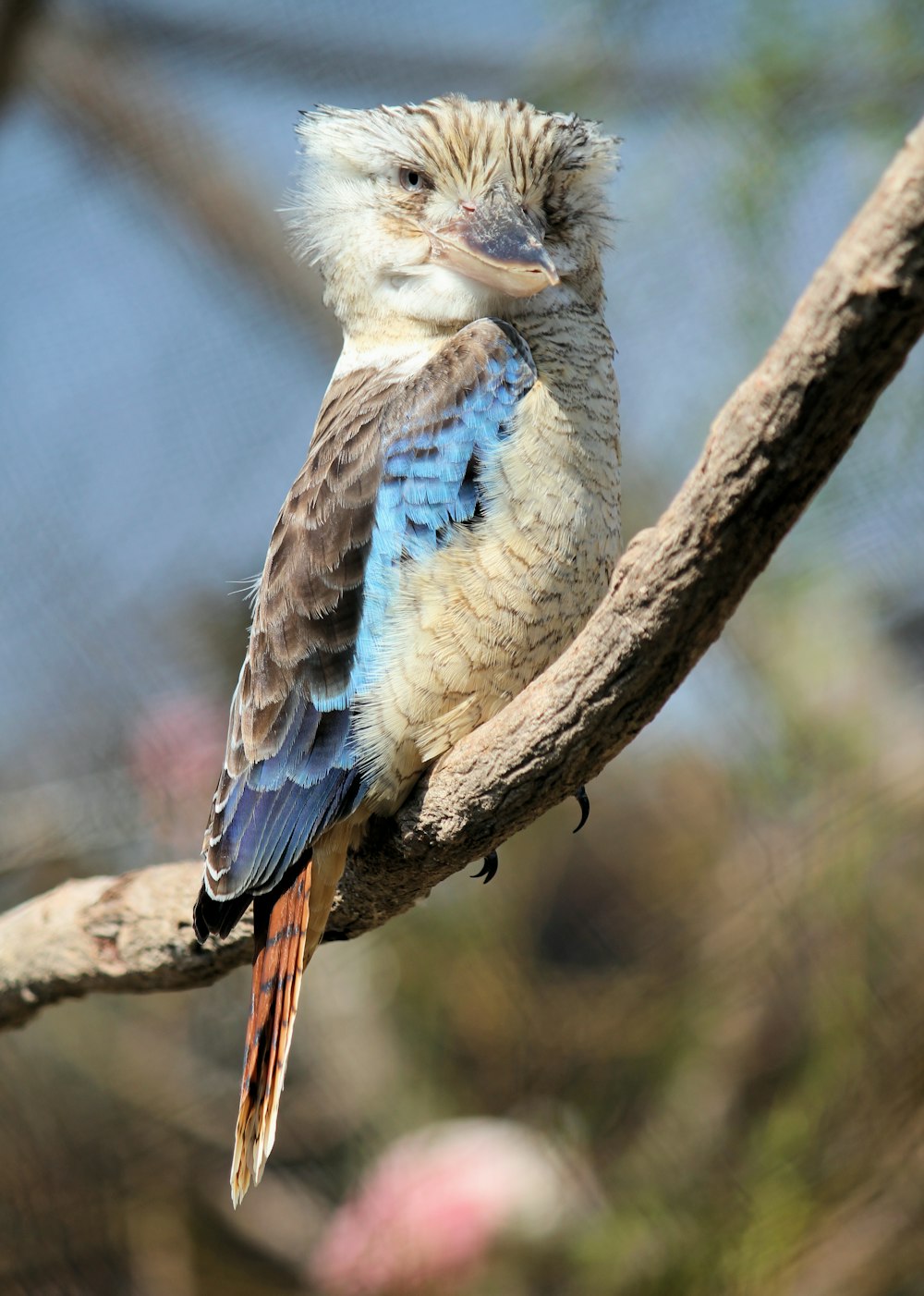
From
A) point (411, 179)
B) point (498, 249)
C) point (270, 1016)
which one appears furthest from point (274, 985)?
point (411, 179)

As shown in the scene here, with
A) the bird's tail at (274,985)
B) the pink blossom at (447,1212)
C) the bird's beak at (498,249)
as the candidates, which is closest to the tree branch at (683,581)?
the bird's tail at (274,985)

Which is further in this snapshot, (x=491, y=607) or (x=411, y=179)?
(x=411, y=179)

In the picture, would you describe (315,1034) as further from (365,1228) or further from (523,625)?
(523,625)

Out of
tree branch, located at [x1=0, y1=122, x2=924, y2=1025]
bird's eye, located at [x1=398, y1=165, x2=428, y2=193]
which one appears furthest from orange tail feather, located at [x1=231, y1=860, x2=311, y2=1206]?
bird's eye, located at [x1=398, y1=165, x2=428, y2=193]

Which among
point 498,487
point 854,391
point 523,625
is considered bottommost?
point 523,625

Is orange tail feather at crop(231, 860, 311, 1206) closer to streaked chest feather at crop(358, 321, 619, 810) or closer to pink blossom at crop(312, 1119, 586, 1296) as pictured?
streaked chest feather at crop(358, 321, 619, 810)

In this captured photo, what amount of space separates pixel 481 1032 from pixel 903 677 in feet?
4.12

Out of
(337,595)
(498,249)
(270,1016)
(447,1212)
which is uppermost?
(498,249)

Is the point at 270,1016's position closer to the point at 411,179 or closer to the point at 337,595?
the point at 337,595

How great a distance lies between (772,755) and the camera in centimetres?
276

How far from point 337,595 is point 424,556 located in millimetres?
116

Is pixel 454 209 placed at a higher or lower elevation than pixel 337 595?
higher

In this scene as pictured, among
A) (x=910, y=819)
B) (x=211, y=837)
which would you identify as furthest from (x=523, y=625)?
(x=910, y=819)

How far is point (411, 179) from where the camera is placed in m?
1.69
